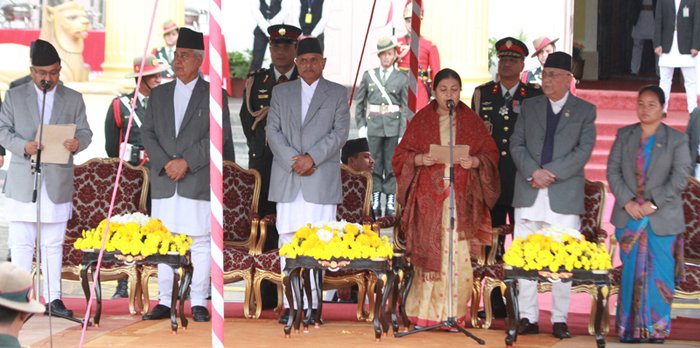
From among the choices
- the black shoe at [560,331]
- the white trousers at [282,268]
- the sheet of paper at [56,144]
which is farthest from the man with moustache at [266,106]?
the black shoe at [560,331]

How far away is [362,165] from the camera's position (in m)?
10.7

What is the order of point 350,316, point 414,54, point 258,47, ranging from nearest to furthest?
point 350,316
point 414,54
point 258,47

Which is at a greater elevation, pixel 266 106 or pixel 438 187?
pixel 266 106

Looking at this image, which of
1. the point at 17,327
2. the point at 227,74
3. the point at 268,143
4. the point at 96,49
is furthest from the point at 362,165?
the point at 96,49

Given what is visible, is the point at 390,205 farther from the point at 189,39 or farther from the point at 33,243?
the point at 33,243

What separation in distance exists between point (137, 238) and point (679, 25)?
32.0 feet

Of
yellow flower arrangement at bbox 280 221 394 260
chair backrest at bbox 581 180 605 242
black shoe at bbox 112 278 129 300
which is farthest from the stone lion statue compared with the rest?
chair backrest at bbox 581 180 605 242

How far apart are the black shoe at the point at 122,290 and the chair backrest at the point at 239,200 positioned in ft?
3.24

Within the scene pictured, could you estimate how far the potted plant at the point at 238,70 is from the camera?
802 inches

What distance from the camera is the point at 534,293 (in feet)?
31.1

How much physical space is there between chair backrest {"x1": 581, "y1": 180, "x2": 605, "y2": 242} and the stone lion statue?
969 centimetres

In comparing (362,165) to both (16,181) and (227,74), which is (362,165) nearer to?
(16,181)

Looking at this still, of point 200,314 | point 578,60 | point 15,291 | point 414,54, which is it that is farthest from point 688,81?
point 15,291

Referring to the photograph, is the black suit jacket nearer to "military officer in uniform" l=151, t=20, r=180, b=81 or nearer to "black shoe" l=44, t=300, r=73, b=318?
"military officer in uniform" l=151, t=20, r=180, b=81
